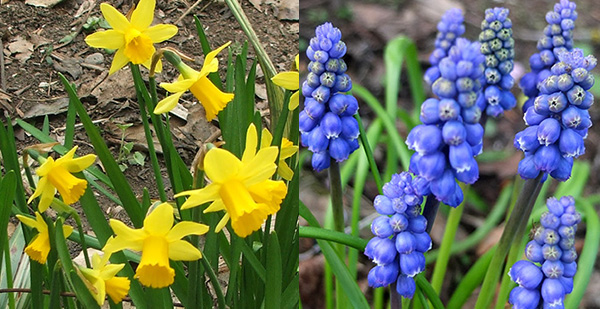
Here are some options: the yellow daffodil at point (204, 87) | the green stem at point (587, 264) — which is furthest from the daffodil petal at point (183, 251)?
the green stem at point (587, 264)

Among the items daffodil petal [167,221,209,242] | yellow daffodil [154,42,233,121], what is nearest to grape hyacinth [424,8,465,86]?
yellow daffodil [154,42,233,121]

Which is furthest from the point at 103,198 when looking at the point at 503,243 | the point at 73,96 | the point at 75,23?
the point at 503,243

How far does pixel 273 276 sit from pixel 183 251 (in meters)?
0.26

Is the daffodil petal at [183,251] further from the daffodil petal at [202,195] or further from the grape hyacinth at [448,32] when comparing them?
the grape hyacinth at [448,32]

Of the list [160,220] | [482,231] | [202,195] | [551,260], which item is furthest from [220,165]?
A: [482,231]

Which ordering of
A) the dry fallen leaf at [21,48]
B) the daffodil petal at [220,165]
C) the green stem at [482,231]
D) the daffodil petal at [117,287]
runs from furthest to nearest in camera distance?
the dry fallen leaf at [21,48], the green stem at [482,231], the daffodil petal at [117,287], the daffodil petal at [220,165]

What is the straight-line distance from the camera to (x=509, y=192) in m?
2.81

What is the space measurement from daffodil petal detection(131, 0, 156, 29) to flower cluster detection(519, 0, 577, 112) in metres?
0.99

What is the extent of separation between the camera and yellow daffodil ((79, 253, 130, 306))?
1377 millimetres

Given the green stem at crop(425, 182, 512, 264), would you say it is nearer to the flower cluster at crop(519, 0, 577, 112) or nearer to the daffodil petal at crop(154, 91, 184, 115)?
the flower cluster at crop(519, 0, 577, 112)

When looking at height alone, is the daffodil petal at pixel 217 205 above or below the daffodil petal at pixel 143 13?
below

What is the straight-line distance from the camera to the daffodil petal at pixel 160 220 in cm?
126

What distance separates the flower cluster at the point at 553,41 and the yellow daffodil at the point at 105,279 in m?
1.11

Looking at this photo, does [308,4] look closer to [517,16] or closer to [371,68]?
[371,68]
